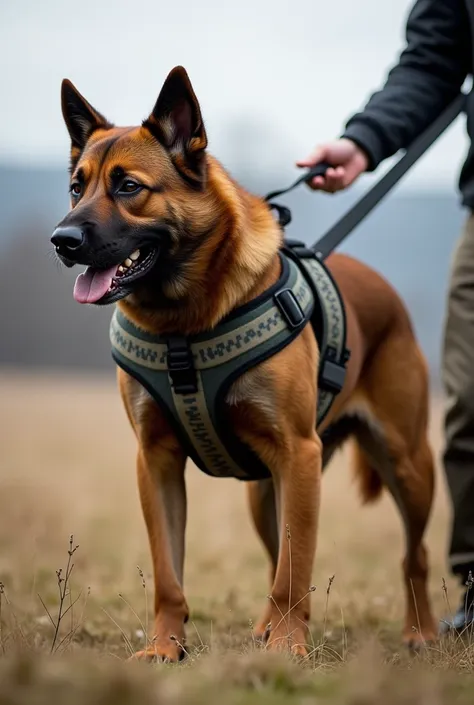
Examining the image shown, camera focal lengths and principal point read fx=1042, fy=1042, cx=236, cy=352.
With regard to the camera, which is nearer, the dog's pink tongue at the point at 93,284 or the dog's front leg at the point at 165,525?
the dog's pink tongue at the point at 93,284

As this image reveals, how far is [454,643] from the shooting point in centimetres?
360

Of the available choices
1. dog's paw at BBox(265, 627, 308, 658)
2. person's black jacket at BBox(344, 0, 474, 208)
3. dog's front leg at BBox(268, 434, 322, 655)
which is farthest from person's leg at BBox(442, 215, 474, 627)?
dog's paw at BBox(265, 627, 308, 658)

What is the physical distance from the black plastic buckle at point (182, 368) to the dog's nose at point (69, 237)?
583 mm

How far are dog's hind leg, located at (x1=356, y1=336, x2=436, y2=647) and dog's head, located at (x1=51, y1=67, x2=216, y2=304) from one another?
1448 mm

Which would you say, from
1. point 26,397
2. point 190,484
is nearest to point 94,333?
point 26,397

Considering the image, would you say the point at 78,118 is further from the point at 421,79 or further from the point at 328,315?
the point at 421,79

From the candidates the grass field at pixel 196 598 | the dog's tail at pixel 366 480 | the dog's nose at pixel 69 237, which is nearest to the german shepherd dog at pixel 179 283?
the dog's nose at pixel 69 237

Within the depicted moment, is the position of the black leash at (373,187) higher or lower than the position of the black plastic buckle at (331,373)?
higher

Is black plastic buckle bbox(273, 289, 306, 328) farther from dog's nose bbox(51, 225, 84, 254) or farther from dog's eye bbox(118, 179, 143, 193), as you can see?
dog's nose bbox(51, 225, 84, 254)

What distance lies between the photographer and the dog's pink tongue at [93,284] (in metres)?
3.51

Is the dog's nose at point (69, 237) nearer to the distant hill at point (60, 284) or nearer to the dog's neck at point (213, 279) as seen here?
the dog's neck at point (213, 279)

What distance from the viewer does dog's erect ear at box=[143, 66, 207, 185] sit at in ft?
12.1

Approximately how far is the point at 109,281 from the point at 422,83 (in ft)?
6.96

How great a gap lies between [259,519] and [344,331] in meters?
1.21
